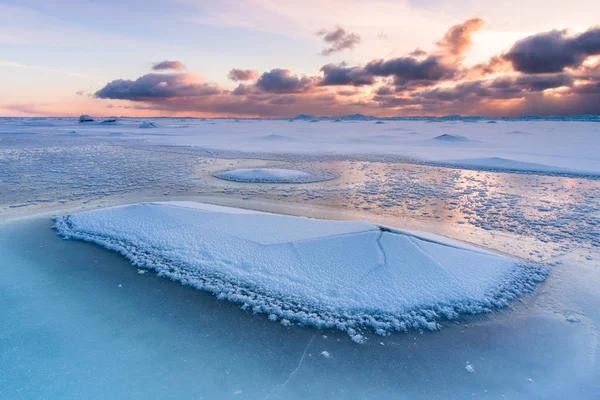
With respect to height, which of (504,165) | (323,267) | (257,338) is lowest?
(257,338)

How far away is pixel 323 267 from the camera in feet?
13.5

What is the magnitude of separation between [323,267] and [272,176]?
614 centimetres

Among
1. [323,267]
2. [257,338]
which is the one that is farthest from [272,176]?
[257,338]

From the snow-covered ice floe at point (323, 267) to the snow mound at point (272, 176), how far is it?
13.3 feet

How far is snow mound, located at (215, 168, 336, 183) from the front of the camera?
969 cm

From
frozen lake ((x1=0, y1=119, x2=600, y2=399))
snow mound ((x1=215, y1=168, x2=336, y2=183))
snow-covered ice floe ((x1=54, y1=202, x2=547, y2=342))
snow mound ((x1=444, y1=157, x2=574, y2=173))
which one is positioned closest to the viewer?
frozen lake ((x1=0, y1=119, x2=600, y2=399))

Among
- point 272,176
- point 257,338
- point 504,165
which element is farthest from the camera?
point 504,165

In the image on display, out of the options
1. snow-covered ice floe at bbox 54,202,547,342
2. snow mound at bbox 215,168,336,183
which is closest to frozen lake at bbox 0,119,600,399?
snow-covered ice floe at bbox 54,202,547,342

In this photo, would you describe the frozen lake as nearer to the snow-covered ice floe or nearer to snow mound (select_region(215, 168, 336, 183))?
the snow-covered ice floe

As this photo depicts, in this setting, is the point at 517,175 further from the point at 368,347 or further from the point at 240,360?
the point at 240,360

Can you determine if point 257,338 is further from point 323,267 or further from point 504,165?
point 504,165

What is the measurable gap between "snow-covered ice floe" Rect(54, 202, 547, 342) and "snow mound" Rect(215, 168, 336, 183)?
4066 mm

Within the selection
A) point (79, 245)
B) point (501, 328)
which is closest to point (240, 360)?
point (501, 328)

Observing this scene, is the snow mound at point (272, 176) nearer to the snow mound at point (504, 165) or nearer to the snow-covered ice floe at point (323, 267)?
the snow-covered ice floe at point (323, 267)
